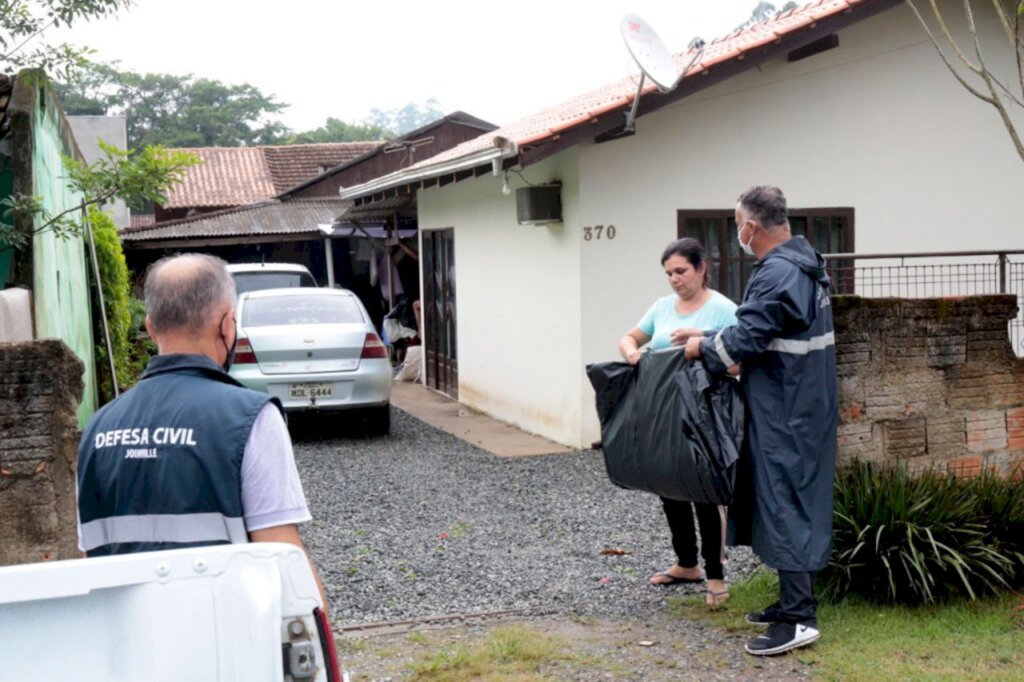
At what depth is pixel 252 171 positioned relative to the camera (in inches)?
1481

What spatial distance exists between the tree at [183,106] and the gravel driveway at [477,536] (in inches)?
1980

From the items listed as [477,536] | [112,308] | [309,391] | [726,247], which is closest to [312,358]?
[309,391]

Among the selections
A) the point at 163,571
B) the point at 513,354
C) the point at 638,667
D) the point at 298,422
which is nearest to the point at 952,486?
the point at 638,667

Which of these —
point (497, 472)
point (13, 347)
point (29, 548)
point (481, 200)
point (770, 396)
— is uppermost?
point (481, 200)

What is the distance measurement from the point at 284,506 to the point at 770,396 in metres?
2.82

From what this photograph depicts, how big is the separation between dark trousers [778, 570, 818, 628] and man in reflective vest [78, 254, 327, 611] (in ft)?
9.37

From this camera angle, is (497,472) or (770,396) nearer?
(770,396)

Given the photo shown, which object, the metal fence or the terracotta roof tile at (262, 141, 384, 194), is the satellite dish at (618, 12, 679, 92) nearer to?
the metal fence

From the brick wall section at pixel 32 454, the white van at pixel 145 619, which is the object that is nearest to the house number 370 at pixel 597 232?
the brick wall section at pixel 32 454

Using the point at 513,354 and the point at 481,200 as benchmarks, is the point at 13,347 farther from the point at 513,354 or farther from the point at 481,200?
the point at 481,200

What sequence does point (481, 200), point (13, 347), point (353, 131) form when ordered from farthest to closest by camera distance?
point (353, 131), point (481, 200), point (13, 347)

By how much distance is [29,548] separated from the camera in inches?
188

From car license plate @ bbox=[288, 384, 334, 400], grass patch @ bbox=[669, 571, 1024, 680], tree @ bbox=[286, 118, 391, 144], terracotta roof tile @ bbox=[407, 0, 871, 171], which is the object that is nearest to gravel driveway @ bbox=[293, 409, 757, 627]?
grass patch @ bbox=[669, 571, 1024, 680]

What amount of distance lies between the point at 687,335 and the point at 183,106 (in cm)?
6147
